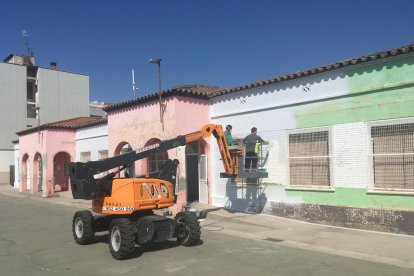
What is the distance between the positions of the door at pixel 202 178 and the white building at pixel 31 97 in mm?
26567

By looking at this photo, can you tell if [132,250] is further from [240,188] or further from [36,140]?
[36,140]

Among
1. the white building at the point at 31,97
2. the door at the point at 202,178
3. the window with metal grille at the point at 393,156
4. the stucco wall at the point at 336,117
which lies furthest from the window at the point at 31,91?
the window with metal grille at the point at 393,156

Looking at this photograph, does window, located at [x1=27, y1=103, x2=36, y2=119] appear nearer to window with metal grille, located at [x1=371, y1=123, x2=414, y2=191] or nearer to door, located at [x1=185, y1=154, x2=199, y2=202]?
door, located at [x1=185, y1=154, x2=199, y2=202]

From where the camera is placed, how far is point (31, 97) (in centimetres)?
4481

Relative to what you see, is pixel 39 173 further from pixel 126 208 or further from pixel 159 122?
pixel 126 208

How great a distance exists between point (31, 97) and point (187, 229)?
1587 inches

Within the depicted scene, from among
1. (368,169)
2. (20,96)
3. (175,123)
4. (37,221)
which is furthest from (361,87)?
(20,96)

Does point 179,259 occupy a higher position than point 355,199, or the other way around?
point 355,199

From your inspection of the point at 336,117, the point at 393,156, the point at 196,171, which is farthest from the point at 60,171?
the point at 393,156

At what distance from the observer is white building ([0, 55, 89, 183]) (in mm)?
40125

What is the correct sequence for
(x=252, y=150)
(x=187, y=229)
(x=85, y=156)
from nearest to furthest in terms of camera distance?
(x=187, y=229) < (x=252, y=150) < (x=85, y=156)

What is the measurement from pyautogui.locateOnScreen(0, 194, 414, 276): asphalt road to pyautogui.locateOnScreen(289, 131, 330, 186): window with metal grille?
3.35 meters

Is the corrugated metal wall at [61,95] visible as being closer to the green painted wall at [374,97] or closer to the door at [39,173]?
the door at [39,173]

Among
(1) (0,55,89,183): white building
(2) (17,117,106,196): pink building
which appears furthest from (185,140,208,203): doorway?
(1) (0,55,89,183): white building
